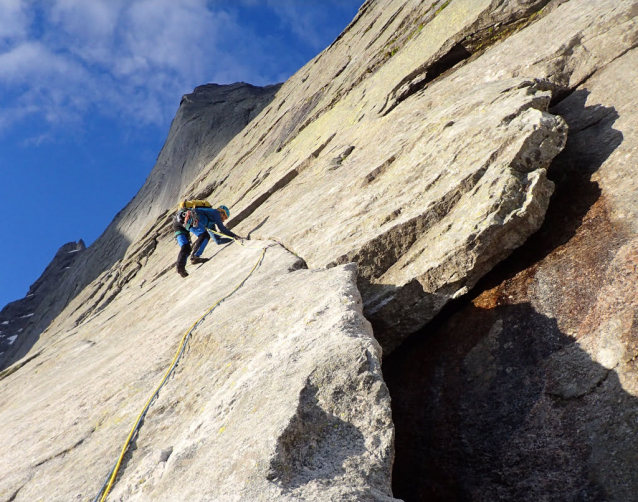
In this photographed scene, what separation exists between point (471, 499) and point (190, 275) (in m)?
9.46

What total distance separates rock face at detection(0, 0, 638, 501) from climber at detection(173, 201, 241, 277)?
136cm

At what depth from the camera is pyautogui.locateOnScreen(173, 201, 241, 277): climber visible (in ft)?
44.5

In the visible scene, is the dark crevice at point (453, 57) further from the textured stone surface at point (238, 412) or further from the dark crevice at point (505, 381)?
the textured stone surface at point (238, 412)

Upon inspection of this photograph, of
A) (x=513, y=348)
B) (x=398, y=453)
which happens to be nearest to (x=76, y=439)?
(x=398, y=453)

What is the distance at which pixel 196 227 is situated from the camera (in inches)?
552

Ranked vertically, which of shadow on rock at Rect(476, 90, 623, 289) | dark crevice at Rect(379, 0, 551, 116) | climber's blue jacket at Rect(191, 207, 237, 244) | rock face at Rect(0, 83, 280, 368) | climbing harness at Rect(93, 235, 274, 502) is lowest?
shadow on rock at Rect(476, 90, 623, 289)

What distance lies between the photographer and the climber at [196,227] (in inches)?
534

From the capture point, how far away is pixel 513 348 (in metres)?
6.23

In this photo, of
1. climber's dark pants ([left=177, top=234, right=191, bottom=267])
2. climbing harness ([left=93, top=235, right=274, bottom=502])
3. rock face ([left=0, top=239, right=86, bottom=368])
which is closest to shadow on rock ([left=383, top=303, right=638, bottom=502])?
climbing harness ([left=93, top=235, right=274, bottom=502])

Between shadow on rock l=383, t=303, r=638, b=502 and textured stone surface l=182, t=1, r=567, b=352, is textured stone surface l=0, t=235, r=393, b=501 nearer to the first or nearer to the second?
textured stone surface l=182, t=1, r=567, b=352

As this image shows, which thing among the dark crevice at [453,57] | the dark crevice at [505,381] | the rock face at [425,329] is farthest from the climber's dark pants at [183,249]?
the dark crevice at [505,381]

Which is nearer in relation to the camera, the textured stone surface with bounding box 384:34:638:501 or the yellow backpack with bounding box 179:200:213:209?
the textured stone surface with bounding box 384:34:638:501

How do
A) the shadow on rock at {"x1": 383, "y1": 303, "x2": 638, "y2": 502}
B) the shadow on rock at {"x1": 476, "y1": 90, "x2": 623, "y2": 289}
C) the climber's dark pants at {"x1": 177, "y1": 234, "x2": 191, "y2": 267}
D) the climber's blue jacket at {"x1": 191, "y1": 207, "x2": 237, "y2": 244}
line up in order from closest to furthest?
1. the shadow on rock at {"x1": 383, "y1": 303, "x2": 638, "y2": 502}
2. the shadow on rock at {"x1": 476, "y1": 90, "x2": 623, "y2": 289}
3. the climber's dark pants at {"x1": 177, "y1": 234, "x2": 191, "y2": 267}
4. the climber's blue jacket at {"x1": 191, "y1": 207, "x2": 237, "y2": 244}

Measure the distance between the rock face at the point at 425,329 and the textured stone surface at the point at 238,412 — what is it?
29 mm
